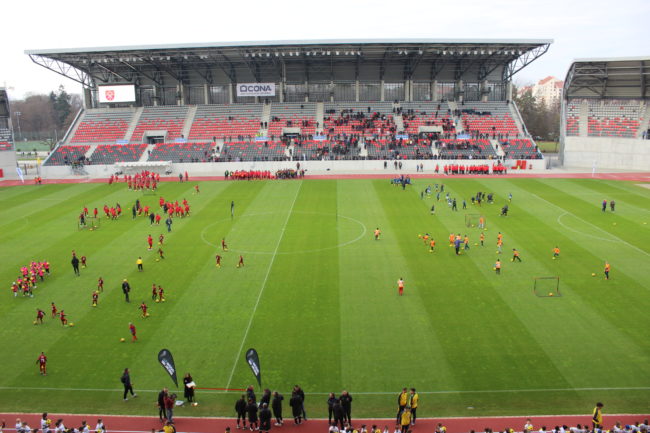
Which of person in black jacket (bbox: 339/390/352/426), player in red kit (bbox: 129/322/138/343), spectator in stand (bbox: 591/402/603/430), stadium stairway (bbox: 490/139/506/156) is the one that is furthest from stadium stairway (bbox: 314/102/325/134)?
spectator in stand (bbox: 591/402/603/430)

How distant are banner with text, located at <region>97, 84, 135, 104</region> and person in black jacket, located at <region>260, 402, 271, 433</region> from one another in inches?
2823

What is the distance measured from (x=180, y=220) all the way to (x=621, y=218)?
33.0m

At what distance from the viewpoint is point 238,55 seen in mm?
70625

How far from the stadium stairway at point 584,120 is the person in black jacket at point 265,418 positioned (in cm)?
6841

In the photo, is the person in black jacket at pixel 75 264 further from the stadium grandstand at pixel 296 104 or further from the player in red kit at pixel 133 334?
the stadium grandstand at pixel 296 104

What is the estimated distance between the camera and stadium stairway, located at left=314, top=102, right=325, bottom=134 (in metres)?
73.5

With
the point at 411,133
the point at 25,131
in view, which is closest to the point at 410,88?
the point at 411,133

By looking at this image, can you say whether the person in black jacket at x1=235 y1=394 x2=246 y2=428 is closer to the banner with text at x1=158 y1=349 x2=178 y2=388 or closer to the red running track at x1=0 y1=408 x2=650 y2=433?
the red running track at x1=0 y1=408 x2=650 y2=433

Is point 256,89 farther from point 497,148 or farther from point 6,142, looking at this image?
point 497,148

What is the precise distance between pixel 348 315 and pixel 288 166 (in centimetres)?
4531

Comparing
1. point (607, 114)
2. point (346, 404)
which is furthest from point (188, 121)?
point (346, 404)

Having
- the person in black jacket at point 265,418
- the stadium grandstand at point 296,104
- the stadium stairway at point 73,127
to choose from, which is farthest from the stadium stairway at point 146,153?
the person in black jacket at point 265,418

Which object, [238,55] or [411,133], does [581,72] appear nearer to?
[411,133]

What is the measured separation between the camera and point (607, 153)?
2608 inches
